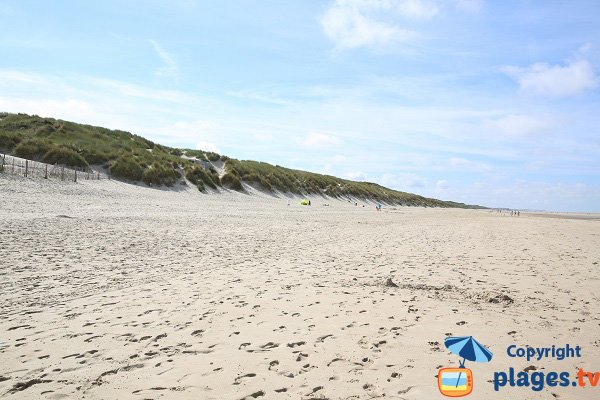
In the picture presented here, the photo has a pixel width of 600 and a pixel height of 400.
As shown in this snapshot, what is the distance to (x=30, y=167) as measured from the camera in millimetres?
29422

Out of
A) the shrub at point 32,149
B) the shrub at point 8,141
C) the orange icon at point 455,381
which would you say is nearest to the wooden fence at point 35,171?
the shrub at point 32,149

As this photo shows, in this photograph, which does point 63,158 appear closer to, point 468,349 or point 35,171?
point 35,171

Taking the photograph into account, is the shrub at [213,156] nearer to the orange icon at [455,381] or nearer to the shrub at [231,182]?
the shrub at [231,182]

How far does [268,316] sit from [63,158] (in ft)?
126

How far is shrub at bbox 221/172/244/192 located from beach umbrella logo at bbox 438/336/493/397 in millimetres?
44466

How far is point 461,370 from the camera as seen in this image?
432cm

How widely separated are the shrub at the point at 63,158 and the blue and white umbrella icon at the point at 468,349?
40.3 meters

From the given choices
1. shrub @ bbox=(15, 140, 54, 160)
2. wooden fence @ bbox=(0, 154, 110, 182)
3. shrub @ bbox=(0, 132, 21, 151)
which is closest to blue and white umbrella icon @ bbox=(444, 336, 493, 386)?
wooden fence @ bbox=(0, 154, 110, 182)

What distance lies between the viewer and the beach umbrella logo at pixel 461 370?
155 inches

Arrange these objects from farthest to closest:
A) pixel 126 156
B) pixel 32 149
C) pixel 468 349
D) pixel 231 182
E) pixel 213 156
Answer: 1. pixel 213 156
2. pixel 231 182
3. pixel 126 156
4. pixel 32 149
5. pixel 468 349

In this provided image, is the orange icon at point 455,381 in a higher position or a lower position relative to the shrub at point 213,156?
lower

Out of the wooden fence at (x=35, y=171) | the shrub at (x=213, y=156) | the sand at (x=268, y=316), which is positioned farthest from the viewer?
the shrub at (x=213, y=156)

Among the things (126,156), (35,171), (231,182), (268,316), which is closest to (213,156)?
(231,182)

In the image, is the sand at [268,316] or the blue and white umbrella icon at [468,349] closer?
the sand at [268,316]
